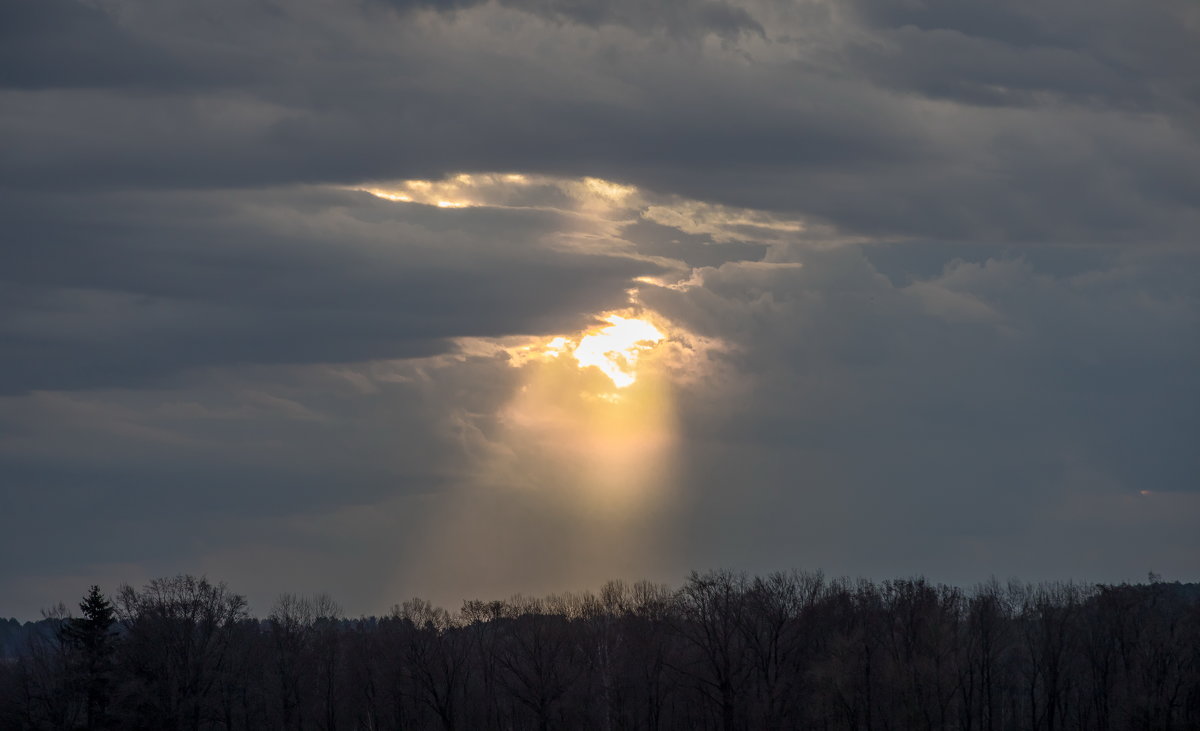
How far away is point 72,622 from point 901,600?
8377 cm

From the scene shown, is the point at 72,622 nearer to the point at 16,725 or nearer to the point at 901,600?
the point at 16,725

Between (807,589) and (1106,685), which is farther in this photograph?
(807,589)

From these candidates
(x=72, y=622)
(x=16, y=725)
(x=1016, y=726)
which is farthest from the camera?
(x=1016, y=726)

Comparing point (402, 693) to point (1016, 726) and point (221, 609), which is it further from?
point (1016, 726)

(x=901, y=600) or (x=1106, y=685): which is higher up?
(x=901, y=600)

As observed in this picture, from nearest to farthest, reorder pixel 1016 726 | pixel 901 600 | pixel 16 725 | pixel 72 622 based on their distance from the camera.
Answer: pixel 72 622 → pixel 16 725 → pixel 1016 726 → pixel 901 600

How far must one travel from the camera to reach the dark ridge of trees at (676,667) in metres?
119

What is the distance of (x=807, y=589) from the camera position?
146m

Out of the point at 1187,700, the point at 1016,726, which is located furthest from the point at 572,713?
the point at 1187,700

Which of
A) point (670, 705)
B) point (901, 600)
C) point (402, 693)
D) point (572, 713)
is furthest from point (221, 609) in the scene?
point (901, 600)

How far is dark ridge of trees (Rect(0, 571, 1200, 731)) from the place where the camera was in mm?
118562

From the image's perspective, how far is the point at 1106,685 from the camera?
127688 mm

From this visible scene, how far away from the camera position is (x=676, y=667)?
436 feet

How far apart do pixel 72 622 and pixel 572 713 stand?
4854cm
